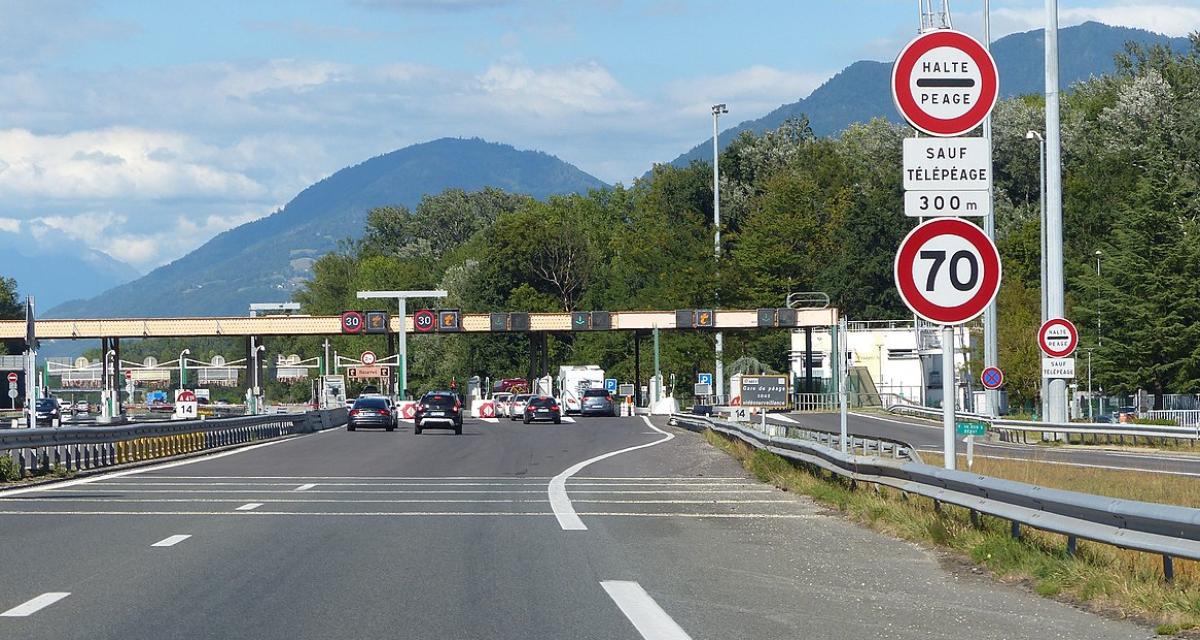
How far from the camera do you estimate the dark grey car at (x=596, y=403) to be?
86.7 meters

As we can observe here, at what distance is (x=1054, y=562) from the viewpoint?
12.3 meters

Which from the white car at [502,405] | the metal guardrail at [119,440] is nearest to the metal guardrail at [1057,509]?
the metal guardrail at [119,440]

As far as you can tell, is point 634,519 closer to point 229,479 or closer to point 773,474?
point 773,474

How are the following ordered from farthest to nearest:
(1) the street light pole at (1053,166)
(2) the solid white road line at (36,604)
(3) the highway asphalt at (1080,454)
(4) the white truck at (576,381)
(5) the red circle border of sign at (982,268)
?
(4) the white truck at (576,381), (1) the street light pole at (1053,166), (3) the highway asphalt at (1080,454), (5) the red circle border of sign at (982,268), (2) the solid white road line at (36,604)

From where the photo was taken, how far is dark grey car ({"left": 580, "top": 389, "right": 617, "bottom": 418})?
86.7 metres

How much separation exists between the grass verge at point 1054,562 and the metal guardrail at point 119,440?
15310mm

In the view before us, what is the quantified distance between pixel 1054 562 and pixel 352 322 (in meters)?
84.2

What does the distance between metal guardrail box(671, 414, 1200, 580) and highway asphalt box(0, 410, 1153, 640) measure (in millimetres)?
551

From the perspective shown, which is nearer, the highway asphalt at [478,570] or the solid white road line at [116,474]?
the highway asphalt at [478,570]

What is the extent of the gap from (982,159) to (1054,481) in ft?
29.2

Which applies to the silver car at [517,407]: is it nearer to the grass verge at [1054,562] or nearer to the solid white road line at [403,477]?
the solid white road line at [403,477]

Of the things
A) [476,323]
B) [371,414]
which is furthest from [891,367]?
[371,414]

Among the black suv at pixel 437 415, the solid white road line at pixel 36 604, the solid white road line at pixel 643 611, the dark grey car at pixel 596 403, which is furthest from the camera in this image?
the dark grey car at pixel 596 403

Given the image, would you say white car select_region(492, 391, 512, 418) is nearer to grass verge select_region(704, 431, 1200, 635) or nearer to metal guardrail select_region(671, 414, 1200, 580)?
metal guardrail select_region(671, 414, 1200, 580)
